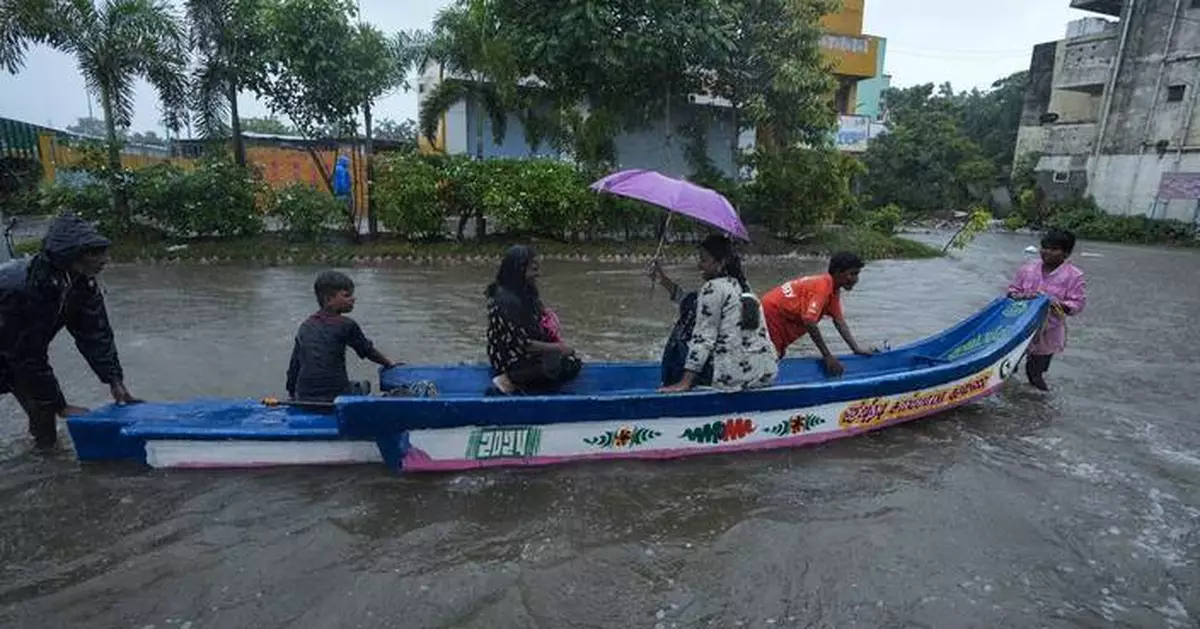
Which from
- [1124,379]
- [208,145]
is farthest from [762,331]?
[208,145]

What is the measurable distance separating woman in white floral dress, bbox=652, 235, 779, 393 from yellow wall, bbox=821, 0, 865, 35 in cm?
3019

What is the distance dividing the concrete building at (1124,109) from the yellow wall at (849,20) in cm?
988

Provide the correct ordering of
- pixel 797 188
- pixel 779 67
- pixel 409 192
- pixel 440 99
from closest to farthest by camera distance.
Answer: pixel 409 192 < pixel 779 67 < pixel 440 99 < pixel 797 188

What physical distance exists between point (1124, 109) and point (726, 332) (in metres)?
33.6

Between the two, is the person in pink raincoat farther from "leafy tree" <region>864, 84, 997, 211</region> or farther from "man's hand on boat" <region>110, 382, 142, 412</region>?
"leafy tree" <region>864, 84, 997, 211</region>

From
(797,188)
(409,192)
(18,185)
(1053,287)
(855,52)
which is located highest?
(855,52)

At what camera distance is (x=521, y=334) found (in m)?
4.57

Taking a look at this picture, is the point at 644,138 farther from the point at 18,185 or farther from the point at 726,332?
the point at 726,332

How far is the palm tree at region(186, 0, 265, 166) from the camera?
14016 millimetres

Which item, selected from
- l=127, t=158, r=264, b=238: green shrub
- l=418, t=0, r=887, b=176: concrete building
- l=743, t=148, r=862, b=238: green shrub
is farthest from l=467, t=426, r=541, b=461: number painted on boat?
l=743, t=148, r=862, b=238: green shrub

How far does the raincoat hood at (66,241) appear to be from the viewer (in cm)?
411

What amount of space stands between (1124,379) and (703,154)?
12.9 m

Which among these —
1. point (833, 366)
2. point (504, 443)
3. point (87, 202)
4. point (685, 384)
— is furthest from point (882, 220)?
point (87, 202)

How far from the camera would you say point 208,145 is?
14.9m
